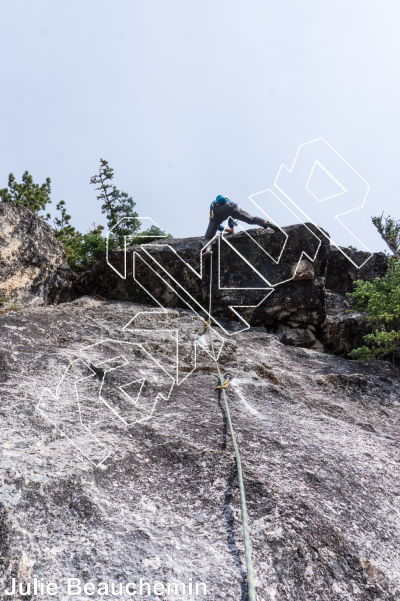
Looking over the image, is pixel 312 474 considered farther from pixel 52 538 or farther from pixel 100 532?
pixel 52 538

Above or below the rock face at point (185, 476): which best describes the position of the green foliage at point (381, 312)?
above

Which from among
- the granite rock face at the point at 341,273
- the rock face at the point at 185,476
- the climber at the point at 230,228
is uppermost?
the climber at the point at 230,228

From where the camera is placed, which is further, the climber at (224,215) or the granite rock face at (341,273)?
the granite rock face at (341,273)

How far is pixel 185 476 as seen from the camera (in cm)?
318

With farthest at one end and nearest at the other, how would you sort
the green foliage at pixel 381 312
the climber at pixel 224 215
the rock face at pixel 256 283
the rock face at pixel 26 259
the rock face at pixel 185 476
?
the rock face at pixel 256 283, the climber at pixel 224 215, the rock face at pixel 26 259, the green foliage at pixel 381 312, the rock face at pixel 185 476

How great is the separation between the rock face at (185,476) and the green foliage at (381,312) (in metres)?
1.84

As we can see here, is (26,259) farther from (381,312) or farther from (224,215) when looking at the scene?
(381,312)

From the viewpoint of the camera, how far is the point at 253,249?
998 cm

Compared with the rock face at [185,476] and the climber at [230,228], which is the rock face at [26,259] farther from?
the climber at [230,228]

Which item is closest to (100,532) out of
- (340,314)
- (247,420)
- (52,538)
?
(52,538)

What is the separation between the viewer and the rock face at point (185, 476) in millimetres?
2324

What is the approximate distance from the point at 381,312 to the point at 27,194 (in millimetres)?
16038

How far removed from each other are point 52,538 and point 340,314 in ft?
30.4

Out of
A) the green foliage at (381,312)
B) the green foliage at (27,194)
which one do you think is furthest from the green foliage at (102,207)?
the green foliage at (381,312)
